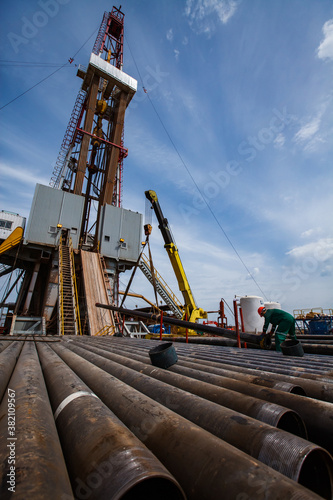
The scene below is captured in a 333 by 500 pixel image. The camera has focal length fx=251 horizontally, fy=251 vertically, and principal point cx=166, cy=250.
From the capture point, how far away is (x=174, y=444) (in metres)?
1.39

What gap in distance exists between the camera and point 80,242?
63.6ft

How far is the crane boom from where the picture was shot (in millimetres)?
16281

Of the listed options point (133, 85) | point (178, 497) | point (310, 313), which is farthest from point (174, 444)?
point (310, 313)

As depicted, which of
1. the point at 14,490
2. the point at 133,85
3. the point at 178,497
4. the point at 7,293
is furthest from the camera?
the point at 133,85

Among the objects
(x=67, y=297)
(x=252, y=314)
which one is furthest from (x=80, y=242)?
(x=252, y=314)

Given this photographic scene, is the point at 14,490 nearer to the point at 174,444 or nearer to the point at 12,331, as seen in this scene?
the point at 174,444

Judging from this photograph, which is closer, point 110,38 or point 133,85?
point 133,85

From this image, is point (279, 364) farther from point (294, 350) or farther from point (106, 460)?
point (106, 460)

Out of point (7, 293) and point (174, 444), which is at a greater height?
point (7, 293)

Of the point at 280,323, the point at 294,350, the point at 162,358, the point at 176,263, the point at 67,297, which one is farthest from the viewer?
the point at 176,263

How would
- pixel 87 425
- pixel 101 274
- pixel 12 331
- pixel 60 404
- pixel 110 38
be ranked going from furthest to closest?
1. pixel 110 38
2. pixel 101 274
3. pixel 12 331
4. pixel 60 404
5. pixel 87 425

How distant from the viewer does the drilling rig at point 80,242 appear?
13688 mm

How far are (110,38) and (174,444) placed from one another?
1434 inches

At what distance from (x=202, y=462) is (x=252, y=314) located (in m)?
20.0
